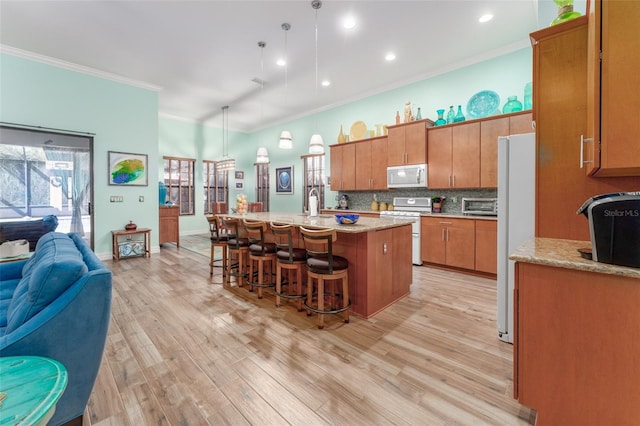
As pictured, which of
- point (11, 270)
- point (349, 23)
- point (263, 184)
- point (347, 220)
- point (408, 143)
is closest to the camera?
point (11, 270)

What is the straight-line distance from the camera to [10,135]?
4188 millimetres

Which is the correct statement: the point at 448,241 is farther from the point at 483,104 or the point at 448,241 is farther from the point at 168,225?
the point at 168,225

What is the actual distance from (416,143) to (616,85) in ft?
11.6

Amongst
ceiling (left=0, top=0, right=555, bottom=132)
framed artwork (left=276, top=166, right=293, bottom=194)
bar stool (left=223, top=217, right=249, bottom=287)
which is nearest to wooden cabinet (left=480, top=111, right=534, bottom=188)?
ceiling (left=0, top=0, right=555, bottom=132)

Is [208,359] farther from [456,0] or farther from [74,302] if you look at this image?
[456,0]

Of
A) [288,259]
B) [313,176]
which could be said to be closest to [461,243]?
[288,259]

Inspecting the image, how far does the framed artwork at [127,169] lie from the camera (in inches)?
203

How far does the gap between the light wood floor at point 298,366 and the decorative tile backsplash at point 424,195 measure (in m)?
1.87

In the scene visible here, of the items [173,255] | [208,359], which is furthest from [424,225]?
[173,255]

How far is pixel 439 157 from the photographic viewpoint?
4527mm

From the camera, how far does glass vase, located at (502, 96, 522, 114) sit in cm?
381

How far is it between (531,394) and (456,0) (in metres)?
3.87

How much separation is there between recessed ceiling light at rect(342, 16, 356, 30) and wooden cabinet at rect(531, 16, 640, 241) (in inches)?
91.9

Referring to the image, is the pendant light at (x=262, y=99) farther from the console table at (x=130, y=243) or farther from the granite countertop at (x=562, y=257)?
the granite countertop at (x=562, y=257)
